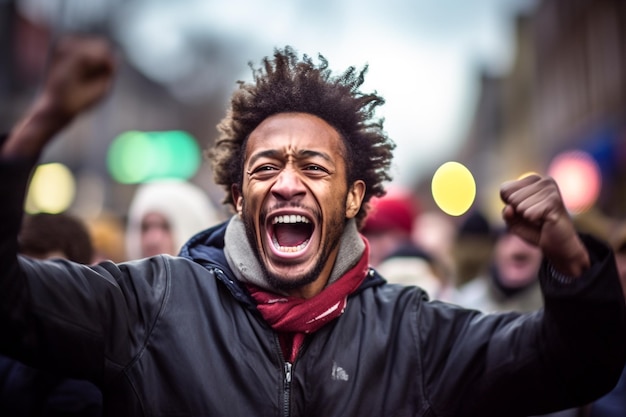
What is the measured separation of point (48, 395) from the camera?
410 cm

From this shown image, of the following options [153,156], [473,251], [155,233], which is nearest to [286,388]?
[155,233]

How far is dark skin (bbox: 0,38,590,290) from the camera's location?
8.80ft

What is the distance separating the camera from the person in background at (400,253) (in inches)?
270

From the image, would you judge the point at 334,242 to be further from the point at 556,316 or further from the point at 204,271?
the point at 556,316

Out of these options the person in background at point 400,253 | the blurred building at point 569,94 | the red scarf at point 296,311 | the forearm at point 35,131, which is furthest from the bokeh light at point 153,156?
the forearm at point 35,131

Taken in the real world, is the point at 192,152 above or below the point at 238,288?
above

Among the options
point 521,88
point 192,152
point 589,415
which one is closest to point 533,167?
point 521,88

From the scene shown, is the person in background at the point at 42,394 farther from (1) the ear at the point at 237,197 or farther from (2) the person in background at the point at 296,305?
(1) the ear at the point at 237,197

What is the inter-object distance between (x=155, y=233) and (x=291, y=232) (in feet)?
8.83

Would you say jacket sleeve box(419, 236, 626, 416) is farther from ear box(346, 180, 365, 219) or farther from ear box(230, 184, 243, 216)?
ear box(230, 184, 243, 216)

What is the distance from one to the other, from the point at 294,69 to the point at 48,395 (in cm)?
159

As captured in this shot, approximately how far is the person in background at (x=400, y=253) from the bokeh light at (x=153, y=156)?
62.6ft

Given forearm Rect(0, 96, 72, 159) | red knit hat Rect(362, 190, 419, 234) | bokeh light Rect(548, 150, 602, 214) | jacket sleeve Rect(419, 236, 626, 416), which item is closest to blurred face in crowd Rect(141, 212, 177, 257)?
red knit hat Rect(362, 190, 419, 234)

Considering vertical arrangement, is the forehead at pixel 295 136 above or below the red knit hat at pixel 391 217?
above
